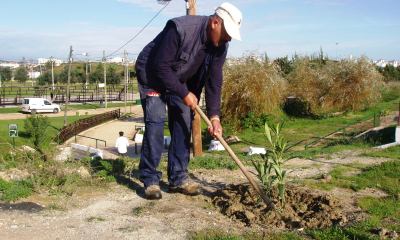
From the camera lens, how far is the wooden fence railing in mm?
30172

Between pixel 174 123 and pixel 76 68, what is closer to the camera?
pixel 174 123

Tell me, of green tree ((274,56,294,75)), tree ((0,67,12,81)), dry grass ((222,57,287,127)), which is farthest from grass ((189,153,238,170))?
tree ((0,67,12,81))

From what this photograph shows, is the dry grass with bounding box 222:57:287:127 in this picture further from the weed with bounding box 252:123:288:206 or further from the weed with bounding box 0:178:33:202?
the weed with bounding box 0:178:33:202

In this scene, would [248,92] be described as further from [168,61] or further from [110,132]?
[168,61]

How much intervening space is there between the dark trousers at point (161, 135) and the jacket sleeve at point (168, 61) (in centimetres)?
37

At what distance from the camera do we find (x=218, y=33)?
4.10 meters

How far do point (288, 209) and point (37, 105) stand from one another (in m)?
48.2

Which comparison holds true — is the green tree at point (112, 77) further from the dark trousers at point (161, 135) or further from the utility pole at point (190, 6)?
the dark trousers at point (161, 135)

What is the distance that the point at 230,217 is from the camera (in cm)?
413

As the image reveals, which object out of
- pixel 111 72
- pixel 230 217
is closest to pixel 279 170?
pixel 230 217

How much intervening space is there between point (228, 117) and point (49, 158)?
23.0 metres

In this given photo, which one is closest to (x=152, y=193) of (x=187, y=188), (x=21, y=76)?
(x=187, y=188)

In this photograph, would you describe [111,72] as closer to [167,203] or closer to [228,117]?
[228,117]

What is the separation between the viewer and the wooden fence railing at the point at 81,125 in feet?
99.0
